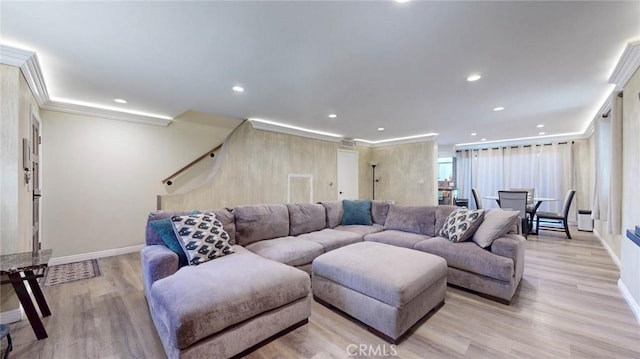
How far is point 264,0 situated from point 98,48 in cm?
165

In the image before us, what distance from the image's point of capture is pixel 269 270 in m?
2.04

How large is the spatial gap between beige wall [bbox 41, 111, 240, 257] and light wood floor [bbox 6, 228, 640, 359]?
1291 millimetres

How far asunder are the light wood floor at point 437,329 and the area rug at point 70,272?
27 centimetres

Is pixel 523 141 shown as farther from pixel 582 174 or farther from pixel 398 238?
pixel 398 238

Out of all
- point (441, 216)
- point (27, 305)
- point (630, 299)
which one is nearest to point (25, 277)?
point (27, 305)

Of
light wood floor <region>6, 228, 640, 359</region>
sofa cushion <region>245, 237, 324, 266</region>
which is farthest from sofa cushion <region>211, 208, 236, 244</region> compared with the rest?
light wood floor <region>6, 228, 640, 359</region>

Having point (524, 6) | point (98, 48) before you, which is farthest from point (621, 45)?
point (98, 48)

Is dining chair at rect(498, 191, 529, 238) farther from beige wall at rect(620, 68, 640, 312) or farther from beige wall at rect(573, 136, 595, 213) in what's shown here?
beige wall at rect(573, 136, 595, 213)

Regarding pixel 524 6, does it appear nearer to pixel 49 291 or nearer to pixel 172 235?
pixel 172 235

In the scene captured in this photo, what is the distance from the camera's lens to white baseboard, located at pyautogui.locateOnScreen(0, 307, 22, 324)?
217cm

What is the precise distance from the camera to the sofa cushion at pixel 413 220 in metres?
3.50

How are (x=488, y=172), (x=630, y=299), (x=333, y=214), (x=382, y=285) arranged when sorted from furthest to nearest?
(x=488, y=172), (x=333, y=214), (x=630, y=299), (x=382, y=285)

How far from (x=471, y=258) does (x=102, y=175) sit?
17.2ft

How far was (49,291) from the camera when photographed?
9.07 ft
